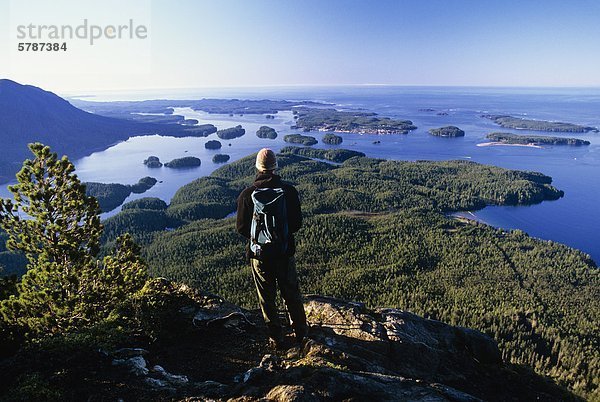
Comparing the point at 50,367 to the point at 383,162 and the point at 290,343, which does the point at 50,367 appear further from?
the point at 383,162

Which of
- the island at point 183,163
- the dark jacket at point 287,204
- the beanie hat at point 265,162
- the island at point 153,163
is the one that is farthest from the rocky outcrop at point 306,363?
the island at point 153,163

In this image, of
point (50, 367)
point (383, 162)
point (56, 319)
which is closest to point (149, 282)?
point (56, 319)

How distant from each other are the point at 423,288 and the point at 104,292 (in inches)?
2264

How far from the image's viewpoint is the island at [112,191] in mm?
109812

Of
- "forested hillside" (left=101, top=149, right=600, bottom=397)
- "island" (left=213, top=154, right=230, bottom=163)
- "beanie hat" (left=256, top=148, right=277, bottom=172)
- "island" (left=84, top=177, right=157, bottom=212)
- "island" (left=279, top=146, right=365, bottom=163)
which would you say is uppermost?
"beanie hat" (left=256, top=148, right=277, bottom=172)

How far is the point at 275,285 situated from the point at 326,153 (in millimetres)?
178020

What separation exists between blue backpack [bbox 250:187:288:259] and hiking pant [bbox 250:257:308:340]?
40 cm

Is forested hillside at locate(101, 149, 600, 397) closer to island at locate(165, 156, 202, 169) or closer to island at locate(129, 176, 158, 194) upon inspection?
island at locate(129, 176, 158, 194)

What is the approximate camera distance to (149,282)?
34.0 ft

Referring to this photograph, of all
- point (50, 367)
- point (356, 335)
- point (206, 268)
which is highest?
point (50, 367)

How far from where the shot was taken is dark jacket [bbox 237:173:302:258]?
6723 mm

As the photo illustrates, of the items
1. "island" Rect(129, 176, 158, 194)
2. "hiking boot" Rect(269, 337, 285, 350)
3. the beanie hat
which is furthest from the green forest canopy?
the beanie hat

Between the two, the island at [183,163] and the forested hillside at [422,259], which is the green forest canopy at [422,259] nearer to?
the forested hillside at [422,259]

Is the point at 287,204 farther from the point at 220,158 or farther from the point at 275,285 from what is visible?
the point at 220,158
